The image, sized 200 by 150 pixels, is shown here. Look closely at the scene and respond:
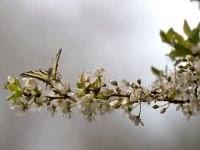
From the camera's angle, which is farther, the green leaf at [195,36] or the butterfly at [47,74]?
the butterfly at [47,74]

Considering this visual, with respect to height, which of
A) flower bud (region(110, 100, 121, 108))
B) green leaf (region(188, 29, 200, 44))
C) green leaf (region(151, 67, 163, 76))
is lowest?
flower bud (region(110, 100, 121, 108))

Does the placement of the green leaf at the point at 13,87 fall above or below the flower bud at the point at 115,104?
above

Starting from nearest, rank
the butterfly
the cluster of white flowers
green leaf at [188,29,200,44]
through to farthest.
Answer: green leaf at [188,29,200,44], the cluster of white flowers, the butterfly

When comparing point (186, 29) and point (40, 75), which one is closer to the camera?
point (186, 29)

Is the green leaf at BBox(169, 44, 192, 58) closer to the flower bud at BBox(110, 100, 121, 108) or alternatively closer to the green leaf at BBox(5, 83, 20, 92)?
the flower bud at BBox(110, 100, 121, 108)

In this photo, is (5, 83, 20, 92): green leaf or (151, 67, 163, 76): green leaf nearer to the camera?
(151, 67, 163, 76): green leaf

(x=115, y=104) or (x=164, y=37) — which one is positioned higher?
(x=164, y=37)

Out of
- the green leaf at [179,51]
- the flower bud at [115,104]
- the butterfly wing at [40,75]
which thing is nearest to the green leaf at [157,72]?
the green leaf at [179,51]

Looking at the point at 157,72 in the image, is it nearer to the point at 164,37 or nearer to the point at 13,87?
the point at 164,37

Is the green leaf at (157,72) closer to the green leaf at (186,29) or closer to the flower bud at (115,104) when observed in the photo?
the green leaf at (186,29)

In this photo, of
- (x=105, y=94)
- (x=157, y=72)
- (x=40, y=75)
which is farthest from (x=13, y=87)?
(x=157, y=72)

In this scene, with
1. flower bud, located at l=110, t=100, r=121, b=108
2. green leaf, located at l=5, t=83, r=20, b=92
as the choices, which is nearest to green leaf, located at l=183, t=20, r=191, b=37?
flower bud, located at l=110, t=100, r=121, b=108

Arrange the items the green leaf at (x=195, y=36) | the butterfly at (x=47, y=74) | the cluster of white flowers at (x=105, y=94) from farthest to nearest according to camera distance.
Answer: the butterfly at (x=47, y=74)
the cluster of white flowers at (x=105, y=94)
the green leaf at (x=195, y=36)
